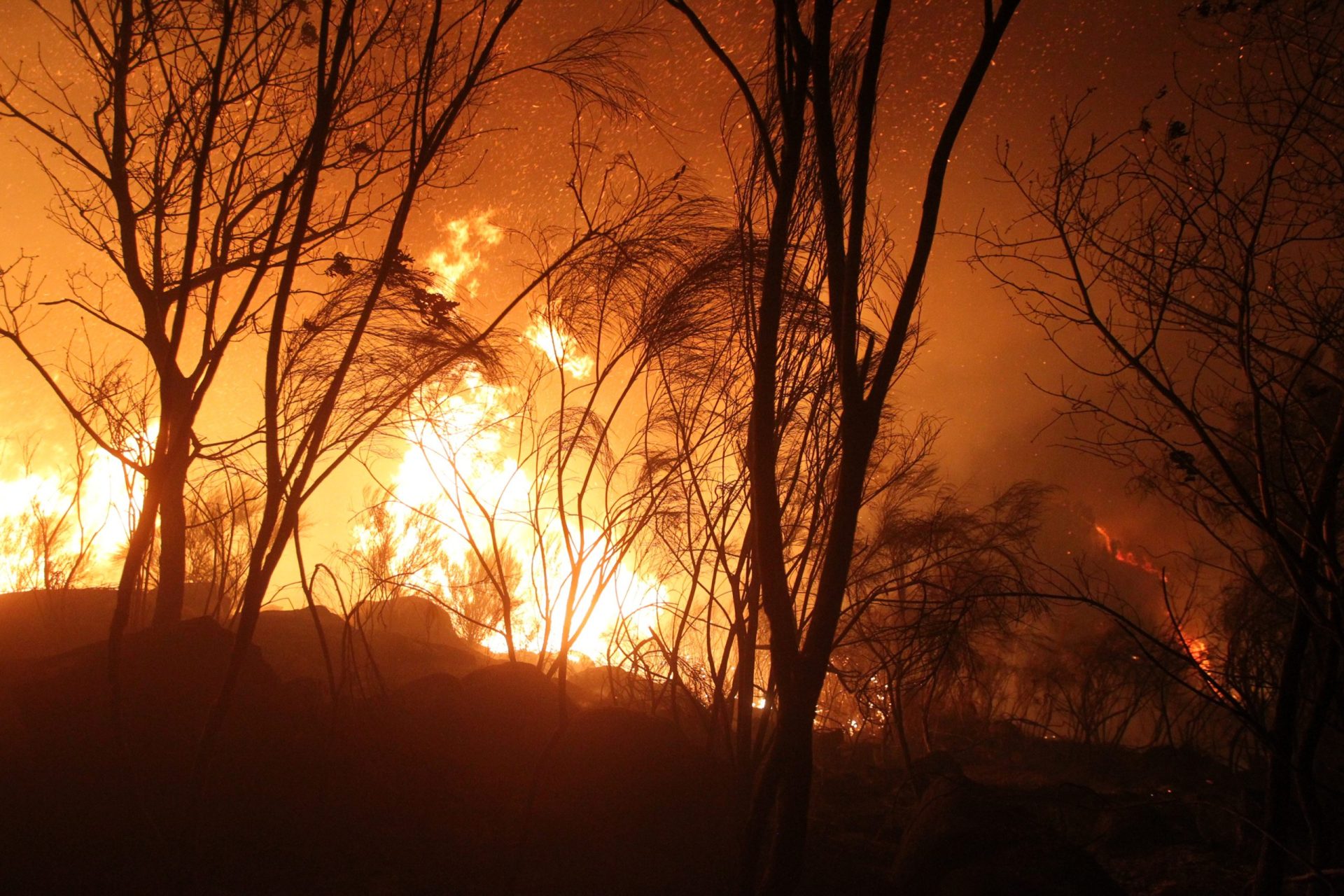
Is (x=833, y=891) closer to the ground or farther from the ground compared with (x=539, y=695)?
closer to the ground

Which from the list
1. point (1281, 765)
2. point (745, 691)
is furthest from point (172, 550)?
point (1281, 765)

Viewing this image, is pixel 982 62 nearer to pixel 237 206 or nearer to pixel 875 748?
pixel 237 206

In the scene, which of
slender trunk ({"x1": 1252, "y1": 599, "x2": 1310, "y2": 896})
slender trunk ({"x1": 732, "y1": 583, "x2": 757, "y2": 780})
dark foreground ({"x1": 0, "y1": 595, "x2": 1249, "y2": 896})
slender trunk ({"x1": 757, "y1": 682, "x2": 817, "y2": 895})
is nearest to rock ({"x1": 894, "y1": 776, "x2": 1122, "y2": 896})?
dark foreground ({"x1": 0, "y1": 595, "x2": 1249, "y2": 896})

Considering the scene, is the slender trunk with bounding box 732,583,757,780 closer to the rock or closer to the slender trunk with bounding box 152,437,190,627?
the rock

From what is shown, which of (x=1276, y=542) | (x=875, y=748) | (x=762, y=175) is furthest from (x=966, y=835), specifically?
(x=875, y=748)

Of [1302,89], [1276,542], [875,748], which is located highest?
[1302,89]

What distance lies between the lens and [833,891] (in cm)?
396

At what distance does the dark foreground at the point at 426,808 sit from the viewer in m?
3.64

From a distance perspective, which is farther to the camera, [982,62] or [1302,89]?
[1302,89]

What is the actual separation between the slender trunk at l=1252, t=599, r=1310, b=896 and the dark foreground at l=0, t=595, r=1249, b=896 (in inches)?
34.5

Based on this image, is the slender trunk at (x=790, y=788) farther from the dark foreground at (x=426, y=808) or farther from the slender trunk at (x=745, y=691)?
the dark foreground at (x=426, y=808)

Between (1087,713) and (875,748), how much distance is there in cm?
1074

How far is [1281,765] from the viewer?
115 inches

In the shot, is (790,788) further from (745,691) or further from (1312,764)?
(1312,764)
